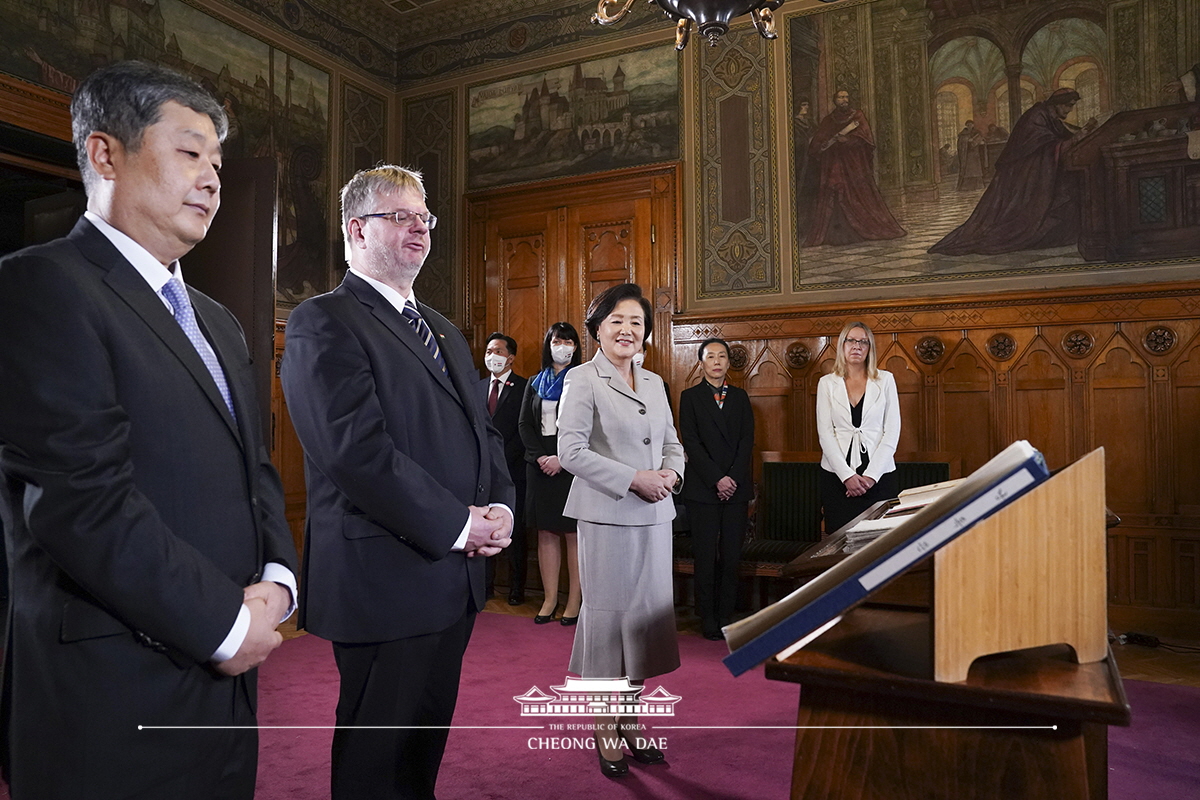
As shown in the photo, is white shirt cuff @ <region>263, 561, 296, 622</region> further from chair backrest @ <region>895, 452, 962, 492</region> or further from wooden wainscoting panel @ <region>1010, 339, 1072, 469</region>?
wooden wainscoting panel @ <region>1010, 339, 1072, 469</region>

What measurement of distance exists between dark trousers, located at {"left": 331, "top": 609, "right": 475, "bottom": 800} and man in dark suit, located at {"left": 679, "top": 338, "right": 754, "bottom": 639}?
3319 mm

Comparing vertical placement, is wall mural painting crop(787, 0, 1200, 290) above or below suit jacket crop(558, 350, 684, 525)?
above

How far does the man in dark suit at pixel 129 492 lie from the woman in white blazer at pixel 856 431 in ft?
13.2

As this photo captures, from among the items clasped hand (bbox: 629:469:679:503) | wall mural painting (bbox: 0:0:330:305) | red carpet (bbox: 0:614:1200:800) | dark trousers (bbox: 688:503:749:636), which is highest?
wall mural painting (bbox: 0:0:330:305)

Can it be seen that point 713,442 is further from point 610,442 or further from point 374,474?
point 374,474

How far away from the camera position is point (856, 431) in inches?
193

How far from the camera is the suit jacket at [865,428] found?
4847mm

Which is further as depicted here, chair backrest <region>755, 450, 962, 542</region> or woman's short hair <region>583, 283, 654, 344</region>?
chair backrest <region>755, 450, 962, 542</region>

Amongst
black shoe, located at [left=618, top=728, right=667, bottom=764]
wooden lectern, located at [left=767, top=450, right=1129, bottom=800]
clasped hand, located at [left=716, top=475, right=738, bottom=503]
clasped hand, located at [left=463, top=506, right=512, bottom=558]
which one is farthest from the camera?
clasped hand, located at [left=716, top=475, right=738, bottom=503]

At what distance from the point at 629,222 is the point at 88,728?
6504 millimetres

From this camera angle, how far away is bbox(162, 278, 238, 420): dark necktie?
53.2 inches

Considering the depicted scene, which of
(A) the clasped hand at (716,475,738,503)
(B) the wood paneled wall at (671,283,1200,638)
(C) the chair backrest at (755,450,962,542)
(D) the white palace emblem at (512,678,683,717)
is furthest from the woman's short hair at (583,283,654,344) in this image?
(B) the wood paneled wall at (671,283,1200,638)

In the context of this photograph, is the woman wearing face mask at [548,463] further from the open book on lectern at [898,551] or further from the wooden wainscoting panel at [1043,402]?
the open book on lectern at [898,551]

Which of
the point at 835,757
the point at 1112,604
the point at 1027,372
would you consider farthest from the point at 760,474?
the point at 835,757
